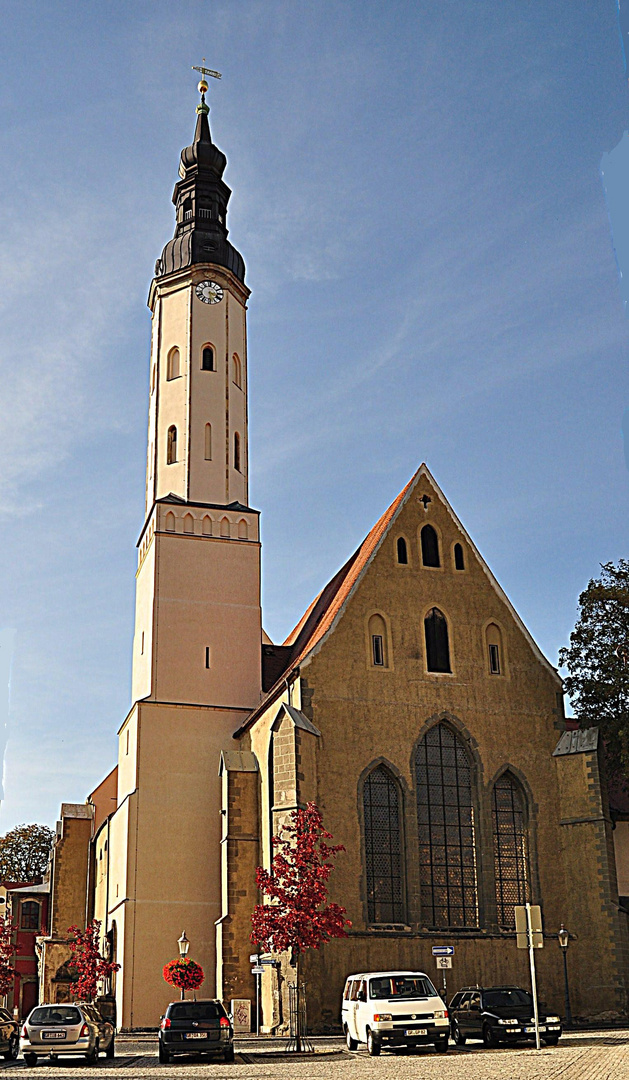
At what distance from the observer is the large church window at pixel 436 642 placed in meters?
37.2

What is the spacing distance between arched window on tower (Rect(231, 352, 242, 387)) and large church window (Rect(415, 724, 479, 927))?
56.1 ft

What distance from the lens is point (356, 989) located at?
2558cm

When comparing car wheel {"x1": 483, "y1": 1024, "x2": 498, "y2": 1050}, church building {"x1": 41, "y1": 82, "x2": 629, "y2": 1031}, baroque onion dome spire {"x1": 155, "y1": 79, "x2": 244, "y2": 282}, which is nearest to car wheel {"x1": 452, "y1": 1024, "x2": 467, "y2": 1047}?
car wheel {"x1": 483, "y1": 1024, "x2": 498, "y2": 1050}

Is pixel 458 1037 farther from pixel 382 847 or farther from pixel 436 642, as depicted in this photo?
pixel 436 642

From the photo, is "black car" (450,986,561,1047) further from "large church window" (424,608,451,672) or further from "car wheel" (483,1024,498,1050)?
"large church window" (424,608,451,672)

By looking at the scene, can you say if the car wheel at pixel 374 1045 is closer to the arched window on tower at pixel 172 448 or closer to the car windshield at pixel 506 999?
the car windshield at pixel 506 999

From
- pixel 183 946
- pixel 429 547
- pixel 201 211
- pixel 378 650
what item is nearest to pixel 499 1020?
pixel 378 650

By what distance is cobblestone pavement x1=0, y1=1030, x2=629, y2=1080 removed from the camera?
1786cm

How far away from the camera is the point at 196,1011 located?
78.1 ft

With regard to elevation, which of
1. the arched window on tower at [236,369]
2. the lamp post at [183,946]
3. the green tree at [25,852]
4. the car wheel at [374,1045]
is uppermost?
the arched window on tower at [236,369]

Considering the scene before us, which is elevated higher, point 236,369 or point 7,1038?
point 236,369

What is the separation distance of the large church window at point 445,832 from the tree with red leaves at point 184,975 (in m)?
7.10

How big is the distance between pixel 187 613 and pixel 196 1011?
19.5m

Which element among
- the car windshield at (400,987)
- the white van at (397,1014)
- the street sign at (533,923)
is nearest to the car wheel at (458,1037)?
the white van at (397,1014)
